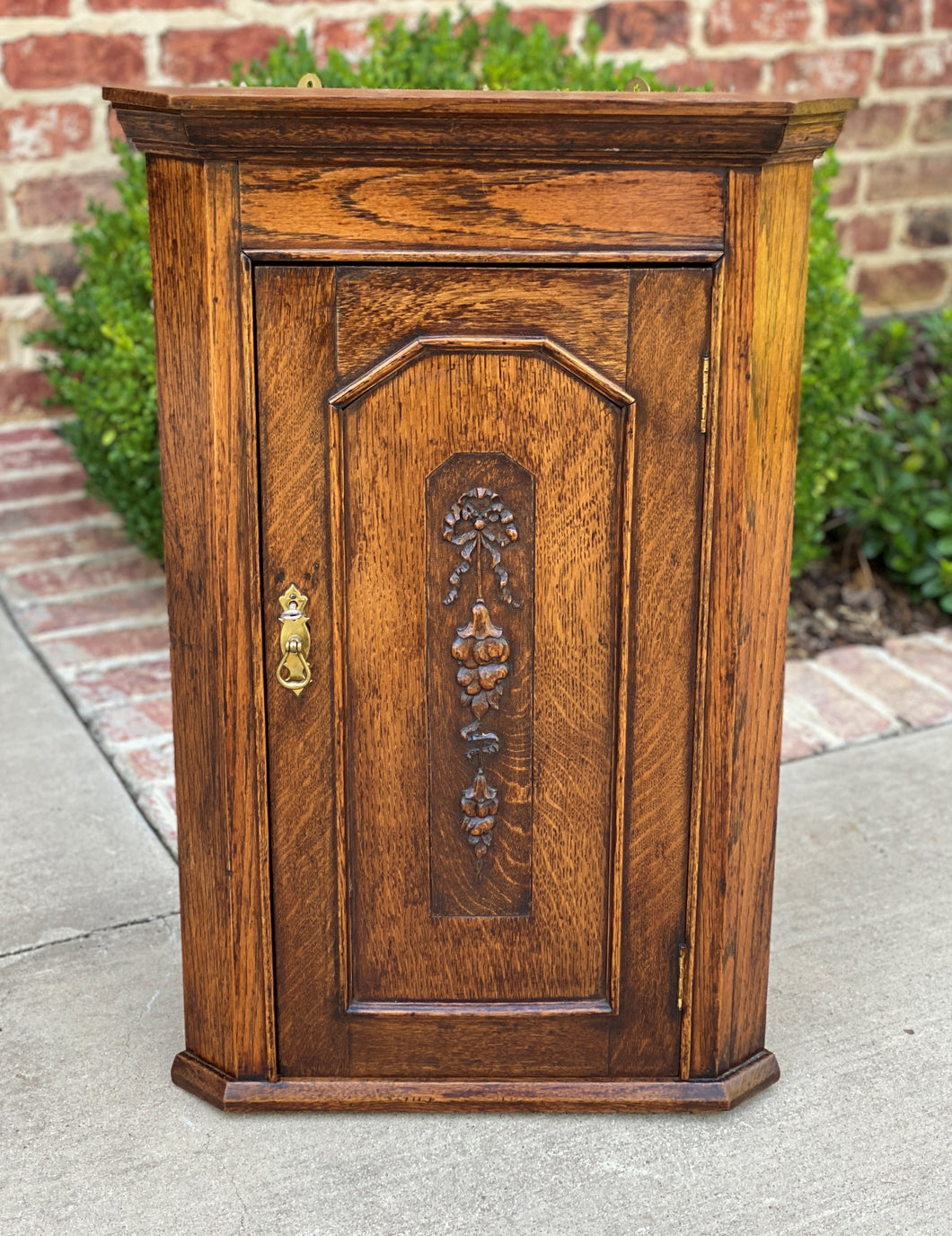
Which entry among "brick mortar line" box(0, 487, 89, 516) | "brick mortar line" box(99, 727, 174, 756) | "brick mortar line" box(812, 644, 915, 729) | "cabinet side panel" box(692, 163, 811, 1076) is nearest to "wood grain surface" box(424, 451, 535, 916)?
"cabinet side panel" box(692, 163, 811, 1076)

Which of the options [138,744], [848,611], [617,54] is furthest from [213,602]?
[617,54]

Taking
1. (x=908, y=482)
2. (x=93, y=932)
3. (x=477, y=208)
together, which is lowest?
(x=93, y=932)

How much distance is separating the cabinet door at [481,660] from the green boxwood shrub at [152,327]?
1.69m

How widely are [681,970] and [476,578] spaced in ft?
2.06

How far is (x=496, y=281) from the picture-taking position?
5.79ft

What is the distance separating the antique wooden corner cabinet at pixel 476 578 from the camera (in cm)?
172

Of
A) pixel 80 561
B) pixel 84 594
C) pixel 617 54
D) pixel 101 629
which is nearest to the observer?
pixel 101 629

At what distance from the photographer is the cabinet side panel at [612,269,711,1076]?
5.90 ft

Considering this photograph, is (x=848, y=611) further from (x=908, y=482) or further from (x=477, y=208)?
(x=477, y=208)

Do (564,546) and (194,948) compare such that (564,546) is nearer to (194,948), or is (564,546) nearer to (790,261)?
(790,261)

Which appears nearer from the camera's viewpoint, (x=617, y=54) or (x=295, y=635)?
(x=295, y=635)

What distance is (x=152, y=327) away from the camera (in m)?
3.49

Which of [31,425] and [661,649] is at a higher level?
[661,649]

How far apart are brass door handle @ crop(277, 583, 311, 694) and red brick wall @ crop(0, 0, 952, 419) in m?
2.41
